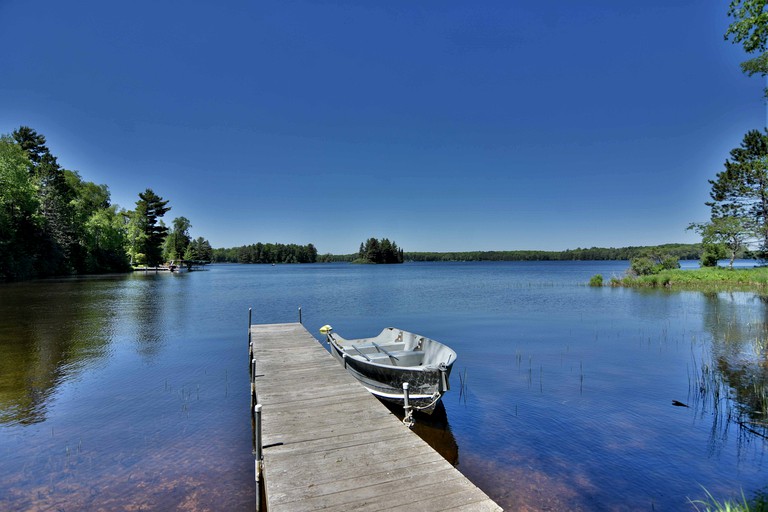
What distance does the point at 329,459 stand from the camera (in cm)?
Result: 508

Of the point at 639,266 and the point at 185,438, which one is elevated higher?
the point at 639,266

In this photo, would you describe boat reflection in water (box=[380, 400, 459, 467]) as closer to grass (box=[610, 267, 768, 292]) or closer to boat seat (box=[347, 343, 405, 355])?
boat seat (box=[347, 343, 405, 355])

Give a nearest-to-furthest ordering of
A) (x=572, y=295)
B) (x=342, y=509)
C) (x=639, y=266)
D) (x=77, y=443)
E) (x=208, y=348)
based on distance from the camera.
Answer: (x=342, y=509)
(x=77, y=443)
(x=208, y=348)
(x=572, y=295)
(x=639, y=266)

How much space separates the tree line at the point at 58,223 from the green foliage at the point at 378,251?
319ft

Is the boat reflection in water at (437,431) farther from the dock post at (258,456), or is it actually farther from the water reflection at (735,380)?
the water reflection at (735,380)

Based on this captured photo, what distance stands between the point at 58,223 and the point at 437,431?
215 ft

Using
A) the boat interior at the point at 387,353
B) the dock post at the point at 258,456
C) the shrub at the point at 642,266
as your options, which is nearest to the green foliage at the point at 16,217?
the boat interior at the point at 387,353

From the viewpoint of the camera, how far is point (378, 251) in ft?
Result: 595

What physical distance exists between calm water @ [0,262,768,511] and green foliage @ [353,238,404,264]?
157739mm

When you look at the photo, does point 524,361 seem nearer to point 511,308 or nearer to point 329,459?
point 329,459

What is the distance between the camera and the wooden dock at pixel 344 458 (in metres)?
4.11

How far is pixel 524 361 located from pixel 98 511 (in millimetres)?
12615

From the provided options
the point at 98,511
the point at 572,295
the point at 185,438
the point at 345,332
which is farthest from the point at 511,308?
the point at 98,511

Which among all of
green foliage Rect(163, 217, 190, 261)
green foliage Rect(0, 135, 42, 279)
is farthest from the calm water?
green foliage Rect(163, 217, 190, 261)
